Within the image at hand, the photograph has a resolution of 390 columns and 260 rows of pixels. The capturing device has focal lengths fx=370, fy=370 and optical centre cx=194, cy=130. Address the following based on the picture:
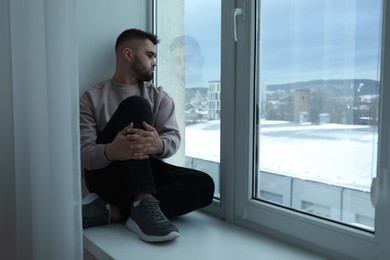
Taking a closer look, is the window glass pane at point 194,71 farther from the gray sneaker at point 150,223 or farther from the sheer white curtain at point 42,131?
the sheer white curtain at point 42,131

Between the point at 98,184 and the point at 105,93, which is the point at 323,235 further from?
the point at 105,93

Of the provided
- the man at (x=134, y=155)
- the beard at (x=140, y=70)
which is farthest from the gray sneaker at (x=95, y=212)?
the beard at (x=140, y=70)

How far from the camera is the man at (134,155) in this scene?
1145 mm

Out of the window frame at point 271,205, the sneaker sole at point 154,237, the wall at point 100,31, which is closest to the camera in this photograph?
the window frame at point 271,205

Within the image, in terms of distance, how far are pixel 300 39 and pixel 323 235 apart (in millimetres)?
555

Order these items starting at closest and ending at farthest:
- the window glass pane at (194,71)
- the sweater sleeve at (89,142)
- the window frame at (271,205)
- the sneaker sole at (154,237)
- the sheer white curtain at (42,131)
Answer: the window frame at (271,205) < the sheer white curtain at (42,131) < the sneaker sole at (154,237) < the sweater sleeve at (89,142) < the window glass pane at (194,71)

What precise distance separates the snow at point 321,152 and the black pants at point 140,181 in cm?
24

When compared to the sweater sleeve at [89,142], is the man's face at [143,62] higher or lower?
higher

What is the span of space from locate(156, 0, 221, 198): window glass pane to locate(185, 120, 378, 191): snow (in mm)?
264

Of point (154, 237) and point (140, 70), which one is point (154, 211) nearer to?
point (154, 237)

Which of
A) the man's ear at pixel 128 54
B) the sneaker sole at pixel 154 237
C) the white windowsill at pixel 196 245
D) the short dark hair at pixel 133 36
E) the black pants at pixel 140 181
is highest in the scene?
the short dark hair at pixel 133 36

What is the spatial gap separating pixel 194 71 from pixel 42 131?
708 mm

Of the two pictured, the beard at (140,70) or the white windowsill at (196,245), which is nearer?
the white windowsill at (196,245)

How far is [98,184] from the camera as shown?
128 cm
